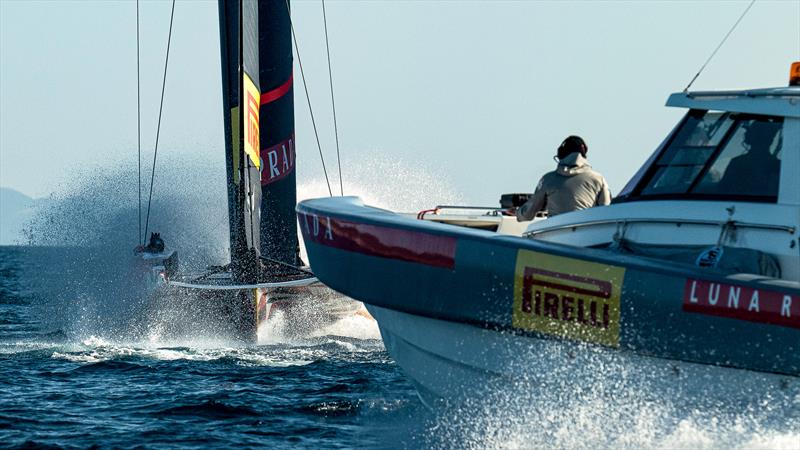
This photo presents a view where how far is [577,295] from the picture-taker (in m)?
Answer: 6.74

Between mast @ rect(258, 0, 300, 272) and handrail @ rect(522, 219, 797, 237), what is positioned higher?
mast @ rect(258, 0, 300, 272)

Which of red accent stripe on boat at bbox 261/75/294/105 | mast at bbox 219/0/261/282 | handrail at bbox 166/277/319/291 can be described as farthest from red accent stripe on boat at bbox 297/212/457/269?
red accent stripe on boat at bbox 261/75/294/105

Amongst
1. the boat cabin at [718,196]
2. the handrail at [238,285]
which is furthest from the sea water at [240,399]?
the boat cabin at [718,196]

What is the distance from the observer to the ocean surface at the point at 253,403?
6.94 metres

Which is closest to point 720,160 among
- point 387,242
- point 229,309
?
point 387,242

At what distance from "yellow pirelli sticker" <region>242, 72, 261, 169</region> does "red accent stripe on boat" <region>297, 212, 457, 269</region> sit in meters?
10.3

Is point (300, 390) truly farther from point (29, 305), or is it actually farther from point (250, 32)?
point (29, 305)

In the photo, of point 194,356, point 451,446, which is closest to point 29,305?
point 194,356

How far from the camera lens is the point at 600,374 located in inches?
273

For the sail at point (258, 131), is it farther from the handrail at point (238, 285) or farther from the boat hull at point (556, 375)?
the boat hull at point (556, 375)

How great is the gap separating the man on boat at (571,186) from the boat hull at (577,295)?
1354 mm

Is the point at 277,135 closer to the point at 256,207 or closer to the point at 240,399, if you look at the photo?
the point at 256,207

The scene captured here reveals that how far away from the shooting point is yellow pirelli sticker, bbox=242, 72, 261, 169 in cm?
1842

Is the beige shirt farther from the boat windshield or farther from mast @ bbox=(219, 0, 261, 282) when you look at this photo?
mast @ bbox=(219, 0, 261, 282)
